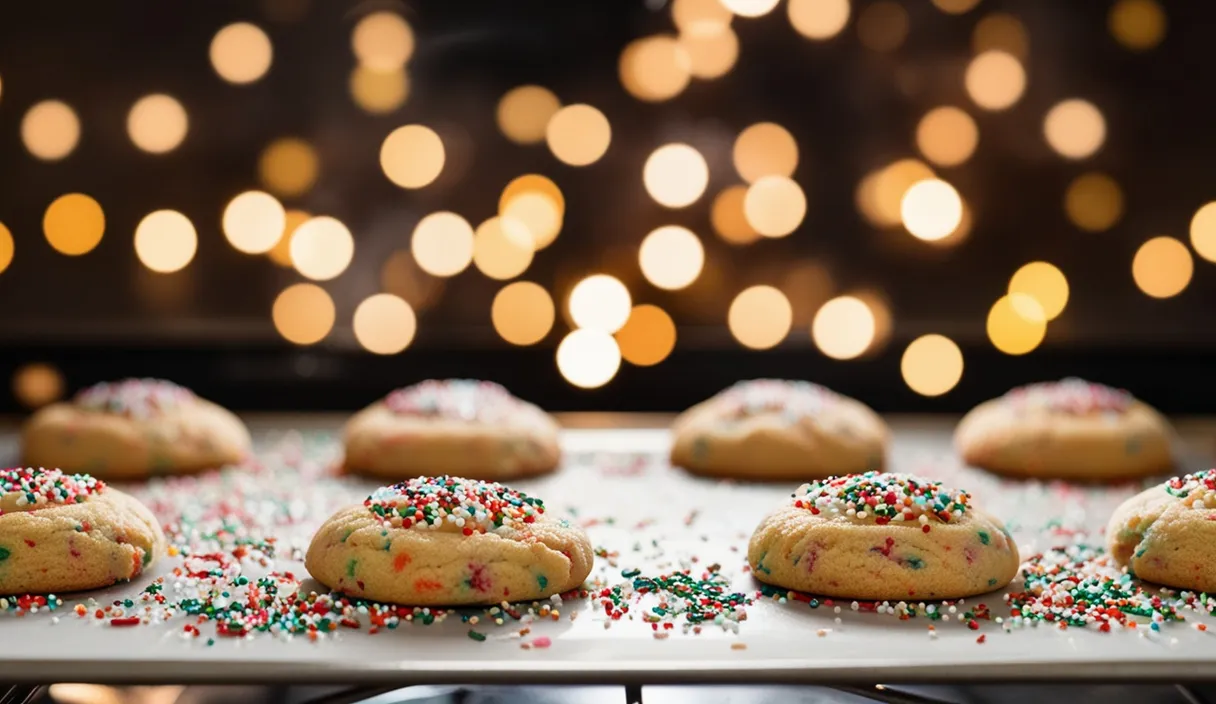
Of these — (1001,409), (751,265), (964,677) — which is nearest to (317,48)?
(751,265)

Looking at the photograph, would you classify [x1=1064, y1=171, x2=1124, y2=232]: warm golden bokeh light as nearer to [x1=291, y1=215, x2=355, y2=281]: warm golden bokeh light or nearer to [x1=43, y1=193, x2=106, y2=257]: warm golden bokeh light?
[x1=291, y1=215, x2=355, y2=281]: warm golden bokeh light

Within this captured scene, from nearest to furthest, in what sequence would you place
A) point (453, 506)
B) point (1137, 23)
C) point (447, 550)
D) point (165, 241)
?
point (447, 550)
point (453, 506)
point (1137, 23)
point (165, 241)

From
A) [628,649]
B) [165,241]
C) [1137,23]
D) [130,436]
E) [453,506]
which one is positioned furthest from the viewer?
[165,241]

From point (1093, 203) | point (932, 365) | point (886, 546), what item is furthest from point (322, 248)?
point (1093, 203)

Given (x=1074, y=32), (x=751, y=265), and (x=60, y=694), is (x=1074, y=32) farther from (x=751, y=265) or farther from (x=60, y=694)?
(x=60, y=694)

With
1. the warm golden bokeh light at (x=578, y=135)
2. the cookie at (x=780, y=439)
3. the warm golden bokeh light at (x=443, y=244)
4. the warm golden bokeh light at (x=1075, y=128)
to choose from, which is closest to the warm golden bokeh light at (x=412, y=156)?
the warm golden bokeh light at (x=443, y=244)

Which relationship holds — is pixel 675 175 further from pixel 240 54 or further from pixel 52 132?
pixel 52 132

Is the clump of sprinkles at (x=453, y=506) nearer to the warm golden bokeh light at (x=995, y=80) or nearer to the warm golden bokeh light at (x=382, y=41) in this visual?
the warm golden bokeh light at (x=382, y=41)
